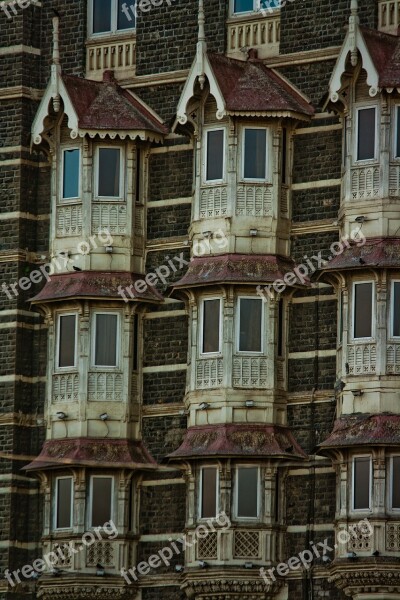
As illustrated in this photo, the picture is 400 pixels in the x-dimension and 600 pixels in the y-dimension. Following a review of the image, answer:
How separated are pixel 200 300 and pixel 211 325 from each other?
497mm

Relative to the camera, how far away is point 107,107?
53969mm

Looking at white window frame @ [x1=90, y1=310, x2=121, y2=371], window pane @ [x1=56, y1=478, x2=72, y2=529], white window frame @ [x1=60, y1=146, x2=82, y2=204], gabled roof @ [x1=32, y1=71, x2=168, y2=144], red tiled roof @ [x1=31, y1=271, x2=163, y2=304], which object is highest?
gabled roof @ [x1=32, y1=71, x2=168, y2=144]

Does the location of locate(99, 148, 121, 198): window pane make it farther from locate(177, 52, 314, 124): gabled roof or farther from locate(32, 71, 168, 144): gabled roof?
locate(177, 52, 314, 124): gabled roof

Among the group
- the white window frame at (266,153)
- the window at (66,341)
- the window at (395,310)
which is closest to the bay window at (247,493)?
the window at (395,310)

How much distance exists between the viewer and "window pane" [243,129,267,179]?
52344mm

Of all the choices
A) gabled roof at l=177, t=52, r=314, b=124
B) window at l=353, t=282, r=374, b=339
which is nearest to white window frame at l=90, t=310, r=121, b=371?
gabled roof at l=177, t=52, r=314, b=124

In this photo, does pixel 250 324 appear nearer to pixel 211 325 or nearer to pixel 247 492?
pixel 211 325

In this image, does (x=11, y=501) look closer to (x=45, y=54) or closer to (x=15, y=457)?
(x=15, y=457)

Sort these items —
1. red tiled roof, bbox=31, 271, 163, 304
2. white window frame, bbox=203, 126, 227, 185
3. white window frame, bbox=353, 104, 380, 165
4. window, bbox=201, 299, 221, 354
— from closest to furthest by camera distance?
1. white window frame, bbox=353, 104, 380, 165
2. window, bbox=201, 299, 221, 354
3. white window frame, bbox=203, 126, 227, 185
4. red tiled roof, bbox=31, 271, 163, 304

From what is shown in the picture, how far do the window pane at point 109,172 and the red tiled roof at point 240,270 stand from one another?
8.34ft

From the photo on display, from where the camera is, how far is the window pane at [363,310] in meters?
50.6

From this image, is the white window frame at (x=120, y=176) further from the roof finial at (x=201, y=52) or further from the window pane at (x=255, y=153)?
the window pane at (x=255, y=153)

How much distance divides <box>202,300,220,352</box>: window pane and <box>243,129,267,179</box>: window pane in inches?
94.4

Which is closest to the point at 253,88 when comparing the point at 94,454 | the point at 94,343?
the point at 94,343
